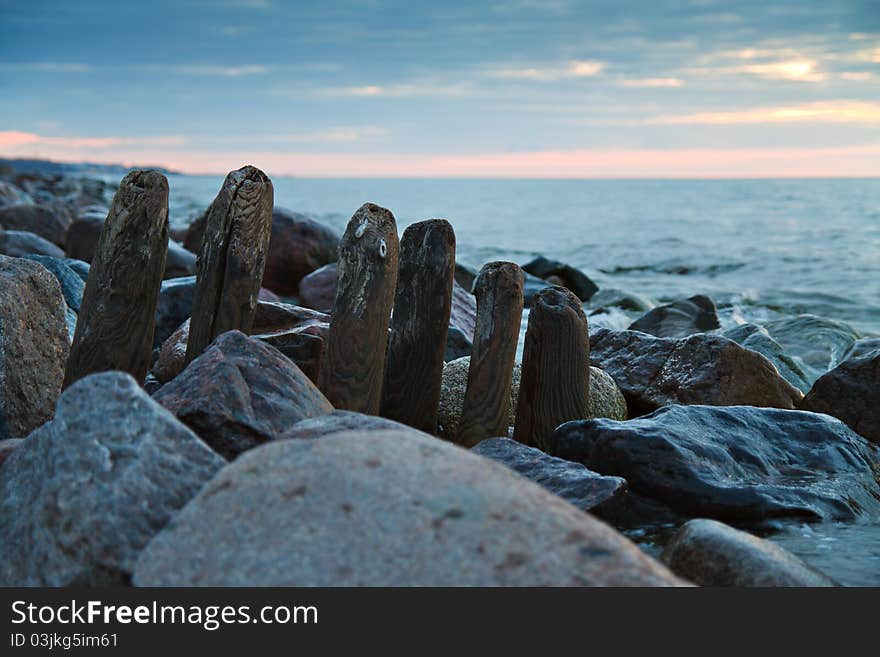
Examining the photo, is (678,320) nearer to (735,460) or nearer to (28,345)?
(735,460)

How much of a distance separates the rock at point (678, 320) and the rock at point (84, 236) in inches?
342

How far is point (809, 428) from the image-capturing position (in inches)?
234

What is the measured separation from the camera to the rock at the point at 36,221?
18.4 m

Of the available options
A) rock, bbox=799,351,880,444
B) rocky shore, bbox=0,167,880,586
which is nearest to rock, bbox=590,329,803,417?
rocky shore, bbox=0,167,880,586

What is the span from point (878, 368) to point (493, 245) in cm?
2540

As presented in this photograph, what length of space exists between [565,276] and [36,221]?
10.8 metres

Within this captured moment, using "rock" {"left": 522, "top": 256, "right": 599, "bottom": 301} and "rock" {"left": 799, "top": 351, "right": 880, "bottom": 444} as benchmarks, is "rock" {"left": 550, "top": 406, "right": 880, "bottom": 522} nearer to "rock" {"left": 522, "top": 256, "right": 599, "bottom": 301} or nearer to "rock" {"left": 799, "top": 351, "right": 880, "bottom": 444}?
"rock" {"left": 799, "top": 351, "right": 880, "bottom": 444}

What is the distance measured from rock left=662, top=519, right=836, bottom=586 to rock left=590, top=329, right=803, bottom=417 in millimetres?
3502

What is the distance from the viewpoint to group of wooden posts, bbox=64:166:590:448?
5.07 meters

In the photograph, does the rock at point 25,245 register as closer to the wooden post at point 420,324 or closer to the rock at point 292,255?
the rock at point 292,255

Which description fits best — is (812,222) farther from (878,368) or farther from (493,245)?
(878,368)

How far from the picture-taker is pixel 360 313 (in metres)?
5.18

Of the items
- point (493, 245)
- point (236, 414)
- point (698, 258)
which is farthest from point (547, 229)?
point (236, 414)

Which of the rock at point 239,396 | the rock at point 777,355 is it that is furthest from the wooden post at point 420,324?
the rock at point 777,355
